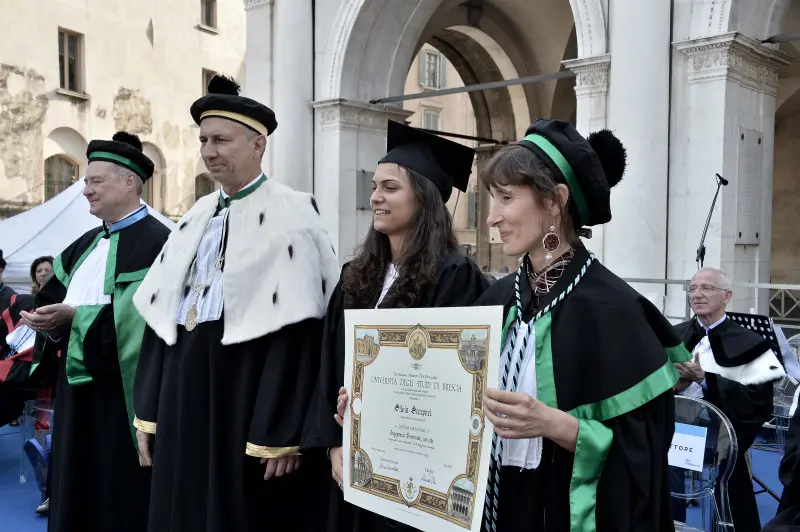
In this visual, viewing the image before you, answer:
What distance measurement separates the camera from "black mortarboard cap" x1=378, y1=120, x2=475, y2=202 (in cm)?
279

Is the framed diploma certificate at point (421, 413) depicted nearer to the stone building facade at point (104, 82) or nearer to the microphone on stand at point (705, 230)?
the microphone on stand at point (705, 230)

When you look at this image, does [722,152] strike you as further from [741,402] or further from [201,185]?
[201,185]

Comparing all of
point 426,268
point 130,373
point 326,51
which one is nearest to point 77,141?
point 326,51

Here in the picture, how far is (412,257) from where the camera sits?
268 centimetres

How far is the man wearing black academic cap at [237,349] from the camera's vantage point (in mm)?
2977

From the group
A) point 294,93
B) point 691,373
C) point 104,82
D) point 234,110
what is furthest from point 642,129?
point 104,82

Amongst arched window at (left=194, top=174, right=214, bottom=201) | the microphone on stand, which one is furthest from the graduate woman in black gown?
arched window at (left=194, top=174, right=214, bottom=201)

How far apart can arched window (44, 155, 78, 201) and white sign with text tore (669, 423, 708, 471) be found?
23721mm

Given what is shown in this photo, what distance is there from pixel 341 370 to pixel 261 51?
10895mm

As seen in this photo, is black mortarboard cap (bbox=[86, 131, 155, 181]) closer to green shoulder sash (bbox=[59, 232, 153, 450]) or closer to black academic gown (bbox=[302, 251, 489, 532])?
green shoulder sash (bbox=[59, 232, 153, 450])

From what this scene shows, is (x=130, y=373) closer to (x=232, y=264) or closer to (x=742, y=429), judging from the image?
(x=232, y=264)

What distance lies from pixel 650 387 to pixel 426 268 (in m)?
0.98

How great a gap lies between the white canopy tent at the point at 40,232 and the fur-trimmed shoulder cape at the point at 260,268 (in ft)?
21.2

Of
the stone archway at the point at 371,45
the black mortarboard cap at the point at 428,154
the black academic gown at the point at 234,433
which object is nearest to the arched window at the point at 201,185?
the stone archway at the point at 371,45
